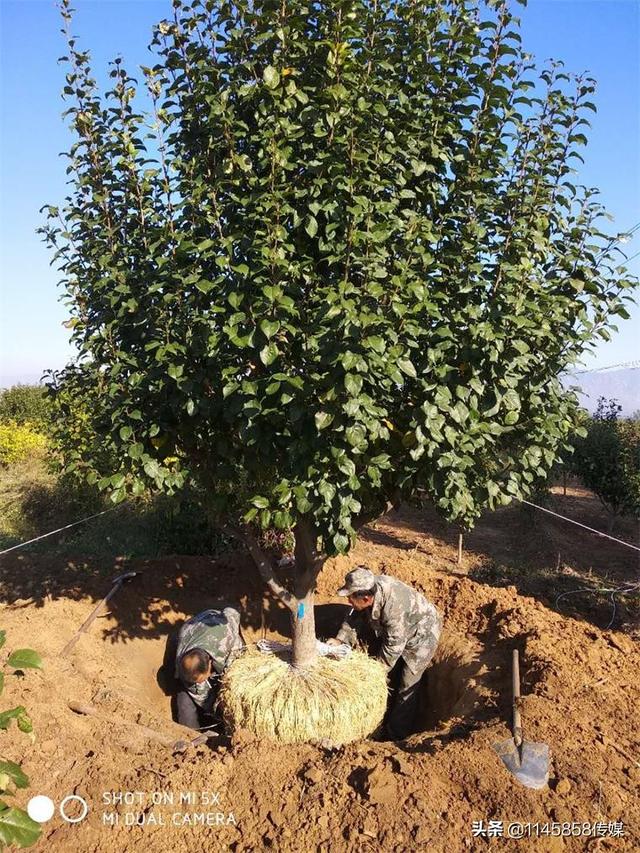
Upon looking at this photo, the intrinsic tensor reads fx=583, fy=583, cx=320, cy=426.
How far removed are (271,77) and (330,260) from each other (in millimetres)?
1074

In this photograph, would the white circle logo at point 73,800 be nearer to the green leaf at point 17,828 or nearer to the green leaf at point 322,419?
the green leaf at point 17,828

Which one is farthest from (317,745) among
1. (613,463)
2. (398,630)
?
(613,463)

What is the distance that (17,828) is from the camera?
1877 mm

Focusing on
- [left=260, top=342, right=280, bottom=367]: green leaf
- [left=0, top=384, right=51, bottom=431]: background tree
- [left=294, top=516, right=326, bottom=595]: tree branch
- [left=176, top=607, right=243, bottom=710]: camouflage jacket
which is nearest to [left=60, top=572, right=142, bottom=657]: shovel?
[left=176, top=607, right=243, bottom=710]: camouflage jacket

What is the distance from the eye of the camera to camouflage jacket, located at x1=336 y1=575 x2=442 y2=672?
18.0 ft

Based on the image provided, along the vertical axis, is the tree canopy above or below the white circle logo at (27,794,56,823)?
above

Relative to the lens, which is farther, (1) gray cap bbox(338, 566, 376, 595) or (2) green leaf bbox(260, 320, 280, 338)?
(1) gray cap bbox(338, 566, 376, 595)

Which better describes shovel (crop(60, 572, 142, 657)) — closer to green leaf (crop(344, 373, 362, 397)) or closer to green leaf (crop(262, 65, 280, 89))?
green leaf (crop(344, 373, 362, 397))

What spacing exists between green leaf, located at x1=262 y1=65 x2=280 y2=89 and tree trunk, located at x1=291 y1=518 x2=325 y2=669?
3.09 meters

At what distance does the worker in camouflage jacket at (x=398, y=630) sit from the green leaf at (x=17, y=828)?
3.57 meters

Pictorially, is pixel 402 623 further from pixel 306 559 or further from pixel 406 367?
pixel 406 367

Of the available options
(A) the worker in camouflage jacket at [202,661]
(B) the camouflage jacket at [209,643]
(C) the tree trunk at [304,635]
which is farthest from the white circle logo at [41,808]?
(C) the tree trunk at [304,635]

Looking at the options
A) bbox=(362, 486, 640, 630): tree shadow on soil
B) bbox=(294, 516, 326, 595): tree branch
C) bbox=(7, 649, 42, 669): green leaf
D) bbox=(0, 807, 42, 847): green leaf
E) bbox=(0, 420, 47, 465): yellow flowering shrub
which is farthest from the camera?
bbox=(0, 420, 47, 465): yellow flowering shrub

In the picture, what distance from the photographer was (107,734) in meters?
4.05
